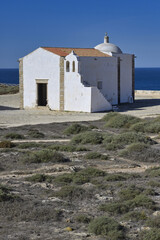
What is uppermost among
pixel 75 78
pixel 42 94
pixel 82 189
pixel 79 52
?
pixel 79 52

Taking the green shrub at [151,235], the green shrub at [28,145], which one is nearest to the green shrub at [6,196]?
the green shrub at [151,235]

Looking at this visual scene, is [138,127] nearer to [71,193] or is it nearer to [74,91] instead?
[74,91]

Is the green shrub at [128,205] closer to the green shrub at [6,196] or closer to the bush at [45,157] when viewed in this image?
the green shrub at [6,196]

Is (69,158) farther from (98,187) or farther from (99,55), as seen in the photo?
(99,55)

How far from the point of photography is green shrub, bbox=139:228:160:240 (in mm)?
8781

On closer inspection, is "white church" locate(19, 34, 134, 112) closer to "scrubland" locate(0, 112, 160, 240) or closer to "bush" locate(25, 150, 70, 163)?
"scrubland" locate(0, 112, 160, 240)

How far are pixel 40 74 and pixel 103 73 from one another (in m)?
4.97

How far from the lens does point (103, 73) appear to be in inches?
1517

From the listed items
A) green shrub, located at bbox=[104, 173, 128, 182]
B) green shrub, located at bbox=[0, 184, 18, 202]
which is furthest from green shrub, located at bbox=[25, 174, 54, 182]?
green shrub, located at bbox=[0, 184, 18, 202]

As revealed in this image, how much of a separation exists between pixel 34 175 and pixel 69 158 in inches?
128

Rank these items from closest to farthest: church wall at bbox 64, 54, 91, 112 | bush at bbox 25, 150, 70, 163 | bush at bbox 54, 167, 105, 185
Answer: bush at bbox 54, 167, 105, 185, bush at bbox 25, 150, 70, 163, church wall at bbox 64, 54, 91, 112

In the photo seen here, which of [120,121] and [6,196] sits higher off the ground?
[120,121]

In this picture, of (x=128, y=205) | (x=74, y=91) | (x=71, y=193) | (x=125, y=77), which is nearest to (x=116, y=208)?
(x=128, y=205)

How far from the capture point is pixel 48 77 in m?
37.3
